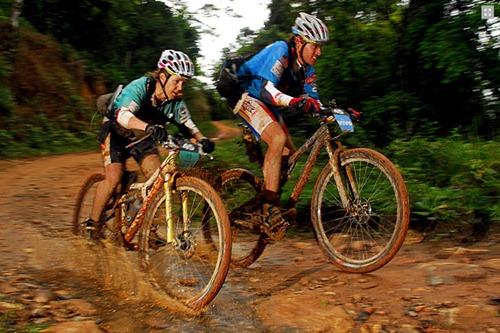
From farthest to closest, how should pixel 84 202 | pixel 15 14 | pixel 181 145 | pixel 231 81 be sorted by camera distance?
pixel 15 14 → pixel 84 202 → pixel 231 81 → pixel 181 145

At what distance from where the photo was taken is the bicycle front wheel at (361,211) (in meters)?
4.45

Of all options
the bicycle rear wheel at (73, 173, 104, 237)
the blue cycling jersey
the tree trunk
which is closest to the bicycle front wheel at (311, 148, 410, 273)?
the blue cycling jersey

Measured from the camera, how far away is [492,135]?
349 inches

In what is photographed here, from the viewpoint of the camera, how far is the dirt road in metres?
3.74

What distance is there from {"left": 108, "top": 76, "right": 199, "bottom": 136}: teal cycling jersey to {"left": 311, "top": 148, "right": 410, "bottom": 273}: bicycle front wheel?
1292 millimetres

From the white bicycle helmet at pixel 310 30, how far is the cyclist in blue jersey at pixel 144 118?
955 millimetres

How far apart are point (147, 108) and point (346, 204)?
1.85 meters

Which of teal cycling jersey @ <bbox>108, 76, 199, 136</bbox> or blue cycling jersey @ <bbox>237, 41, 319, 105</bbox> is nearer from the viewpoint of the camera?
teal cycling jersey @ <bbox>108, 76, 199, 136</bbox>

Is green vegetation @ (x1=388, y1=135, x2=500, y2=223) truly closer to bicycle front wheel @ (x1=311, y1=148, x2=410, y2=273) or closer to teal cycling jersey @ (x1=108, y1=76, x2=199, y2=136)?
bicycle front wheel @ (x1=311, y1=148, x2=410, y2=273)

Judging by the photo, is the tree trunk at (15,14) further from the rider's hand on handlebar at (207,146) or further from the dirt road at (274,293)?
the rider's hand on handlebar at (207,146)

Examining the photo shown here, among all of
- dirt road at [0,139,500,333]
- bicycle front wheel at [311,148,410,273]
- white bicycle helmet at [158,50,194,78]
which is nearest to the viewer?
dirt road at [0,139,500,333]

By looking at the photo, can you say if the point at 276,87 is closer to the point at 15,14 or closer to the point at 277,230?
the point at 277,230

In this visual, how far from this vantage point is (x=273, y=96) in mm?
4902

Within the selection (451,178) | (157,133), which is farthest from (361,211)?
(451,178)
